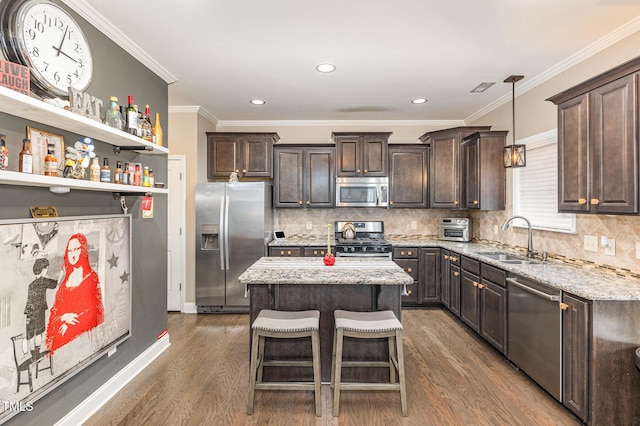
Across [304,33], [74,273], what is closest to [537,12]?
[304,33]

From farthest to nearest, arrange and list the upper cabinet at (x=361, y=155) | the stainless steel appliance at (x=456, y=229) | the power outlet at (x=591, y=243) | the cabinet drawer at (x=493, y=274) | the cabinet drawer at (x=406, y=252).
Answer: the upper cabinet at (x=361, y=155) < the stainless steel appliance at (x=456, y=229) < the cabinet drawer at (x=406, y=252) < the cabinet drawer at (x=493, y=274) < the power outlet at (x=591, y=243)

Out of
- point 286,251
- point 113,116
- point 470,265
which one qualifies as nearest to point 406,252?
point 470,265

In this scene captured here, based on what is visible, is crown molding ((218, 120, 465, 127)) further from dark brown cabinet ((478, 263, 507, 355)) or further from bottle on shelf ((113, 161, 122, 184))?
bottle on shelf ((113, 161, 122, 184))

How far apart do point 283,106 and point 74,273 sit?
3.12 m

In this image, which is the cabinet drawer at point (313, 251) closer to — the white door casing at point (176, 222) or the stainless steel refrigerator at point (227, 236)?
the stainless steel refrigerator at point (227, 236)

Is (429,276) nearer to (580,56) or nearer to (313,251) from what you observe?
(313,251)

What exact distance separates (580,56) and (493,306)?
2335 mm

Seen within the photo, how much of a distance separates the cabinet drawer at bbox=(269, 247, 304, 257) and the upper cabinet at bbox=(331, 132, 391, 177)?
4.21 ft

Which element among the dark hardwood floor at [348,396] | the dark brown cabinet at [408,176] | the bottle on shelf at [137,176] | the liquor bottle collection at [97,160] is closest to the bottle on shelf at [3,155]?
the liquor bottle collection at [97,160]

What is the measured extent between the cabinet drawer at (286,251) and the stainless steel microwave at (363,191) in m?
0.93

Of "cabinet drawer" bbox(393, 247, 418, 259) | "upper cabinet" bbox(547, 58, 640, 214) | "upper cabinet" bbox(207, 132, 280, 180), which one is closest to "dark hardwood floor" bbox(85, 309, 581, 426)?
"cabinet drawer" bbox(393, 247, 418, 259)

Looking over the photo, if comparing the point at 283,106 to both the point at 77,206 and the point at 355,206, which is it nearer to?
the point at 355,206

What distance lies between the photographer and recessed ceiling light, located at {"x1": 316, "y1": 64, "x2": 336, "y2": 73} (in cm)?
310

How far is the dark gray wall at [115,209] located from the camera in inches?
69.1
